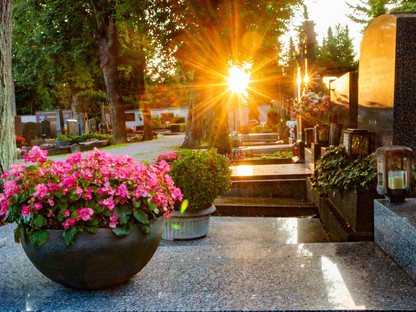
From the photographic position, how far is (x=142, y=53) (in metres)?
28.5

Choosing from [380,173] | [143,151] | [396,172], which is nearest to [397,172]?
[396,172]

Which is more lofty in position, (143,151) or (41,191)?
(41,191)

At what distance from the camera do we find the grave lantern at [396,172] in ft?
13.3

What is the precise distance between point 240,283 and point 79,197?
1342 mm

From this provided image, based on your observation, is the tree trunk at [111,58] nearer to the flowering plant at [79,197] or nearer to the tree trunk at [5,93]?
the tree trunk at [5,93]

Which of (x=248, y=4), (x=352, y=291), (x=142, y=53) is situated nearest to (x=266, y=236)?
(x=352, y=291)

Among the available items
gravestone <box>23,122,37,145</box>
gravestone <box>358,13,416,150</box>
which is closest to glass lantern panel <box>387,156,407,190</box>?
gravestone <box>358,13,416,150</box>

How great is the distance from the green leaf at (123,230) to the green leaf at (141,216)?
80 millimetres

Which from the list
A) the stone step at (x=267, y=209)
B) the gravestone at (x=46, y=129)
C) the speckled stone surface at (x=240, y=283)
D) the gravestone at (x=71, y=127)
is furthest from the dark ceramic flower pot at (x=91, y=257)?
the gravestone at (x=71, y=127)

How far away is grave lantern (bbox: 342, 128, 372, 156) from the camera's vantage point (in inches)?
220

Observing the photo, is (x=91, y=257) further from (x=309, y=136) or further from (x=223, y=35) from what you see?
(x=223, y=35)

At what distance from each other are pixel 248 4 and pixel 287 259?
1389 cm

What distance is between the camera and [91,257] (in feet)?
10.0

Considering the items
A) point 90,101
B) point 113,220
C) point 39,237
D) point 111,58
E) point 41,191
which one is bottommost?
point 39,237
